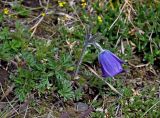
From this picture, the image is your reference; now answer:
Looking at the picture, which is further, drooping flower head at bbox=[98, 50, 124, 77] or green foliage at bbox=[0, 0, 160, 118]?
green foliage at bbox=[0, 0, 160, 118]

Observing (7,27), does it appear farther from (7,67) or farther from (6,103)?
(6,103)

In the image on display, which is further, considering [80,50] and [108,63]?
[80,50]

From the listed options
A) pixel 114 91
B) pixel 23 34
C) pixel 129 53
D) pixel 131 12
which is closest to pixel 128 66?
pixel 129 53

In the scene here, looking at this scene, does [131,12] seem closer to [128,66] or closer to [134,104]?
[128,66]

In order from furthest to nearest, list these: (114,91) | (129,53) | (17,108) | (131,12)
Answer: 1. (131,12)
2. (129,53)
3. (114,91)
4. (17,108)

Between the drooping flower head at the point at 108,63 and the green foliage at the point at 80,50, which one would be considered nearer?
the drooping flower head at the point at 108,63

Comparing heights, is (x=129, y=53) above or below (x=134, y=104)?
above

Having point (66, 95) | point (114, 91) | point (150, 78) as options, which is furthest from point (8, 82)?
point (150, 78)

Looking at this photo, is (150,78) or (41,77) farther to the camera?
(150,78)

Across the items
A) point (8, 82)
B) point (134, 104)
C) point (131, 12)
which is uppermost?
point (131, 12)

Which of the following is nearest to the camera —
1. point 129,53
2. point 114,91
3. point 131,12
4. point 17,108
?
point 17,108
